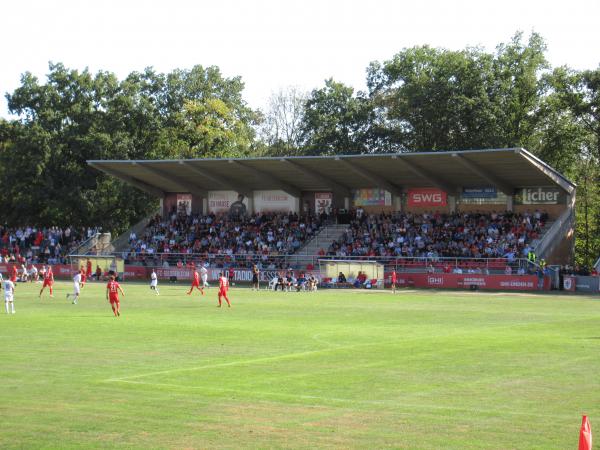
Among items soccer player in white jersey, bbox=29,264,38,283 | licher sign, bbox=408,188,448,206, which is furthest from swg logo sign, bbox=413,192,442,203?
soccer player in white jersey, bbox=29,264,38,283

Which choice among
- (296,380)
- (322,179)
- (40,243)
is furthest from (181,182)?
(296,380)

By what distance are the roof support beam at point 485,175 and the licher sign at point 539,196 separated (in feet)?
2.42

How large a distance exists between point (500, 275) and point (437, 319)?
22.8 m

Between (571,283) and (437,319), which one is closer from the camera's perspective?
(437,319)

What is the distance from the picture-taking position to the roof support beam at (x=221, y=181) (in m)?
69.8

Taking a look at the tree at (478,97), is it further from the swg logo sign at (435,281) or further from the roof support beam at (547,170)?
the swg logo sign at (435,281)

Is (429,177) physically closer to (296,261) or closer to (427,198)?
(427,198)

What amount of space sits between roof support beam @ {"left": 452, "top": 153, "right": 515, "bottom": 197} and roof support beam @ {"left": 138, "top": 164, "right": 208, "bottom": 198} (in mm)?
25929

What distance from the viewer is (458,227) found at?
203 ft

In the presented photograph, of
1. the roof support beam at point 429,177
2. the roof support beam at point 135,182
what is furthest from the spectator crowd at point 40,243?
the roof support beam at point 429,177

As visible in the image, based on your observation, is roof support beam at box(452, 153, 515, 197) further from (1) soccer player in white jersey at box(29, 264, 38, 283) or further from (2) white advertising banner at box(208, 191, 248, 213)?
(1) soccer player in white jersey at box(29, 264, 38, 283)

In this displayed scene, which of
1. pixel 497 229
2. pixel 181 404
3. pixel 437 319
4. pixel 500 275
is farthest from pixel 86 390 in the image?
pixel 497 229

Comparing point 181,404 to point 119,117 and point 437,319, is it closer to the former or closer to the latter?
point 437,319

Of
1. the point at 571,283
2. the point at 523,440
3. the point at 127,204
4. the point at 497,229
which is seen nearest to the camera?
the point at 523,440
